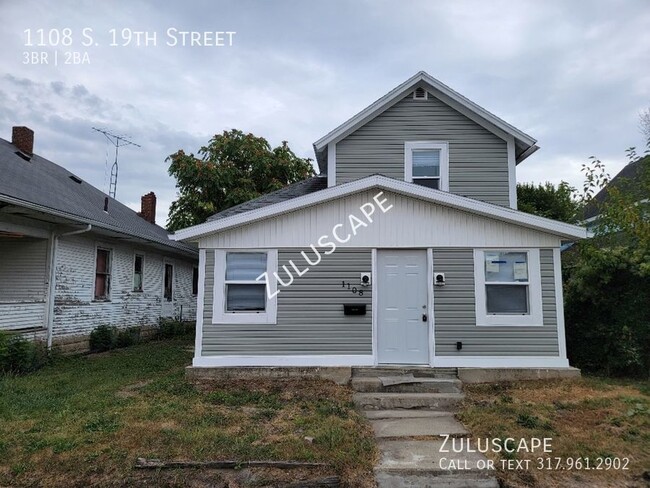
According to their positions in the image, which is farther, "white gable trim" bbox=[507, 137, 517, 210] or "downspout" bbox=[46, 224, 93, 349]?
A: "downspout" bbox=[46, 224, 93, 349]

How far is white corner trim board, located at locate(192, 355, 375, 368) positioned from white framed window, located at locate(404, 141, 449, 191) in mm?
4265

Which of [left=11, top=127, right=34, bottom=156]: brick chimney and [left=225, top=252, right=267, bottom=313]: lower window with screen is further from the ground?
[left=11, top=127, right=34, bottom=156]: brick chimney

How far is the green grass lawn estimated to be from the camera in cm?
391

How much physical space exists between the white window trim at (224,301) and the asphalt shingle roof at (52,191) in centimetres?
388

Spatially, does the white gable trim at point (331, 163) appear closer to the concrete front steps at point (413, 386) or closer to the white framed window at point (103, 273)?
the concrete front steps at point (413, 386)

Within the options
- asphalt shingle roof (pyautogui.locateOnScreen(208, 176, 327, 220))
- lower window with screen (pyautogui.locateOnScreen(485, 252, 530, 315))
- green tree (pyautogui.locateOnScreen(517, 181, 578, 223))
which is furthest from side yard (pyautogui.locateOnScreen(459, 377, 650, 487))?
green tree (pyautogui.locateOnScreen(517, 181, 578, 223))

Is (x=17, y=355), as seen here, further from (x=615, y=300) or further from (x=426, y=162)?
(x=615, y=300)

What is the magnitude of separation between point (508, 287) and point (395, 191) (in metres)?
2.67

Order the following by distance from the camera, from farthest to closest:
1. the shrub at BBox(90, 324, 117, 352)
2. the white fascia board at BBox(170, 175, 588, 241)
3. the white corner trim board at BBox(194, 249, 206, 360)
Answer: the shrub at BBox(90, 324, 117, 352), the white corner trim board at BBox(194, 249, 206, 360), the white fascia board at BBox(170, 175, 588, 241)

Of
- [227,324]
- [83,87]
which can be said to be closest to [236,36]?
[83,87]

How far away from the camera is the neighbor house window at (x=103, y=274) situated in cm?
1134

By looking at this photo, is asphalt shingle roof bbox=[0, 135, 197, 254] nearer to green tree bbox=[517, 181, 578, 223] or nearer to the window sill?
the window sill

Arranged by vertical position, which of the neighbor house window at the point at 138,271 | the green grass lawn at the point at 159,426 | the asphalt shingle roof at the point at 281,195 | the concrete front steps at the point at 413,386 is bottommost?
the green grass lawn at the point at 159,426

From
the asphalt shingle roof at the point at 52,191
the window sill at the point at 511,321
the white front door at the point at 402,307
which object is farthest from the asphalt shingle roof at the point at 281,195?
the window sill at the point at 511,321
